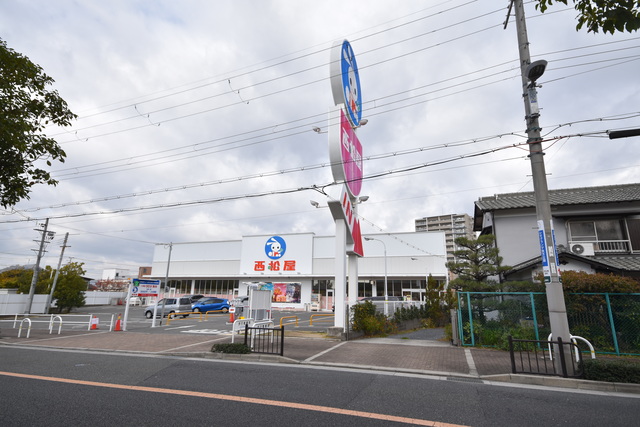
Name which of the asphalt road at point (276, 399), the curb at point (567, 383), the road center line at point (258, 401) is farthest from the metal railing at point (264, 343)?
the curb at point (567, 383)

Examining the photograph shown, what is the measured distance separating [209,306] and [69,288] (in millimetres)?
12568

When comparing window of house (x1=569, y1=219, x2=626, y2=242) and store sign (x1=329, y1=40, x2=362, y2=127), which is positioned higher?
store sign (x1=329, y1=40, x2=362, y2=127)

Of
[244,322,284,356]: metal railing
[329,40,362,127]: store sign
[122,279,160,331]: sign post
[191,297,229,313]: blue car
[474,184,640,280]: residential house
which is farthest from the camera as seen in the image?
[191,297,229,313]: blue car

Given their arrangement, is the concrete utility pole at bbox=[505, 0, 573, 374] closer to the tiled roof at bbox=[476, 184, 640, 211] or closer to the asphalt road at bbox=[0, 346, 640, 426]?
the asphalt road at bbox=[0, 346, 640, 426]

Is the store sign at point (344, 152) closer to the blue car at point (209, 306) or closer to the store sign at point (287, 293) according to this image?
the blue car at point (209, 306)

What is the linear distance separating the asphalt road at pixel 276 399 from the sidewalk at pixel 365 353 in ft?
1.65

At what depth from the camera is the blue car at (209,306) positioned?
3278 centimetres

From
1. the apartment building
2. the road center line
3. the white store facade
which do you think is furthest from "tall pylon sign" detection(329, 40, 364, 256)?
the apartment building

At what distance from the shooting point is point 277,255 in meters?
40.6

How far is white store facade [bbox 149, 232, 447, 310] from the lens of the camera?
35938 mm

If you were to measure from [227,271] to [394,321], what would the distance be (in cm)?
3072

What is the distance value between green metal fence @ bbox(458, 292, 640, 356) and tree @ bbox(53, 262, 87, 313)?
33.7 m

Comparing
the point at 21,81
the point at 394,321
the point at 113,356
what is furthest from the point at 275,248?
the point at 21,81

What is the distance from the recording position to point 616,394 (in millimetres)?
6293
